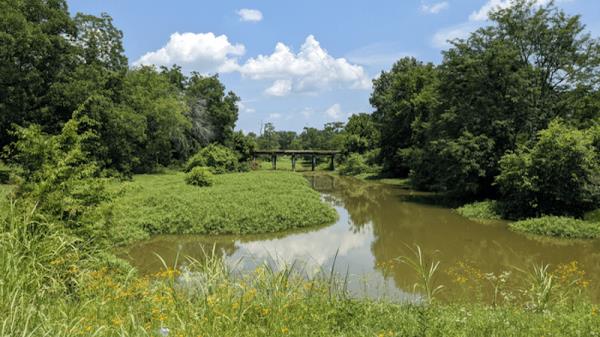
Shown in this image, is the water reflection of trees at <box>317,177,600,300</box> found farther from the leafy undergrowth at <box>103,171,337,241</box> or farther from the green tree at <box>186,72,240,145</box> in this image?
the green tree at <box>186,72,240,145</box>

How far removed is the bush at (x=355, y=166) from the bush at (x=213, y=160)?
14.6 meters

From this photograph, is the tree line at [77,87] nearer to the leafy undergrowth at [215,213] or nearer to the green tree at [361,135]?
the leafy undergrowth at [215,213]

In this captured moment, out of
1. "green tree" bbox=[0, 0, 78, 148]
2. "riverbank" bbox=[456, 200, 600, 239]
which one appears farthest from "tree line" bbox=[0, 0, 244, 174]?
"riverbank" bbox=[456, 200, 600, 239]

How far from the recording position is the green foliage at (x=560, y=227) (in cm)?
1427

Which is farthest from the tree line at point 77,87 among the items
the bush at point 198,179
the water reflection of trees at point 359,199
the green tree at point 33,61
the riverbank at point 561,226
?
the riverbank at point 561,226

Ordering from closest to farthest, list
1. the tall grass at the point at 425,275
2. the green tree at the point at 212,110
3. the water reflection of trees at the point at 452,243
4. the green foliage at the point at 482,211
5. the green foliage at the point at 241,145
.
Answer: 1. the tall grass at the point at 425,275
2. the water reflection of trees at the point at 452,243
3. the green foliage at the point at 482,211
4. the green tree at the point at 212,110
5. the green foliage at the point at 241,145

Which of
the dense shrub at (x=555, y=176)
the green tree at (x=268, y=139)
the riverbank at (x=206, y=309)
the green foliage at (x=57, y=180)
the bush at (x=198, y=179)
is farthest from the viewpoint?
the green tree at (x=268, y=139)

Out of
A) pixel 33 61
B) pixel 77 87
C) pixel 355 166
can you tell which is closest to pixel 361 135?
pixel 355 166

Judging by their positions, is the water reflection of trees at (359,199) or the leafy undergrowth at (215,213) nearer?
the leafy undergrowth at (215,213)

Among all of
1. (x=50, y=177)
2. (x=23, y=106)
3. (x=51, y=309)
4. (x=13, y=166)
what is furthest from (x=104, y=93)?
(x=51, y=309)

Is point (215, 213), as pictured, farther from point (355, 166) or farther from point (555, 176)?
point (355, 166)

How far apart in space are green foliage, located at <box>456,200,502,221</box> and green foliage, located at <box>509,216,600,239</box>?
7.40 feet

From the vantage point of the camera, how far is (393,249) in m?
13.6

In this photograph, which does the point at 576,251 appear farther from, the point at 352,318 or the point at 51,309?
the point at 51,309
